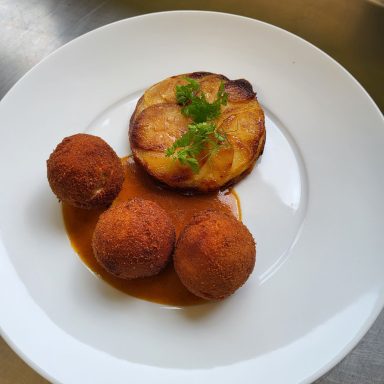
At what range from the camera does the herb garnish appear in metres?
2.03

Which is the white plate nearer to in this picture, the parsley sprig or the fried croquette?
the fried croquette

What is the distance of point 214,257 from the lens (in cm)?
169

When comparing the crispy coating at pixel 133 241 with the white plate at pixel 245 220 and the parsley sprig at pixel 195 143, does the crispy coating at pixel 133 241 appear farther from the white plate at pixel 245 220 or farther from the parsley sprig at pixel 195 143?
the parsley sprig at pixel 195 143

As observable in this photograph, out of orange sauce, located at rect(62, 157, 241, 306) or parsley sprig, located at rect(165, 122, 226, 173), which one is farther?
parsley sprig, located at rect(165, 122, 226, 173)

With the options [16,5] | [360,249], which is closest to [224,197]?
[360,249]

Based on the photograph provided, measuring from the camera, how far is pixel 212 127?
6.70 feet

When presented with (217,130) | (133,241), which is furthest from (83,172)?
(217,130)

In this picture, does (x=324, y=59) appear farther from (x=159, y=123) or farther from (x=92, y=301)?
(x=92, y=301)

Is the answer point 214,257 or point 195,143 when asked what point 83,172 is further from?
point 214,257

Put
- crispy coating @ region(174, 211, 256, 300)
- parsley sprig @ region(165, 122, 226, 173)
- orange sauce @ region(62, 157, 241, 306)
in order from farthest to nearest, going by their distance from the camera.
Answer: parsley sprig @ region(165, 122, 226, 173), orange sauce @ region(62, 157, 241, 306), crispy coating @ region(174, 211, 256, 300)

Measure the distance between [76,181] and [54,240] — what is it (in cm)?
29

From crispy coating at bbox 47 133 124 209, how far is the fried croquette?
0.19 metres

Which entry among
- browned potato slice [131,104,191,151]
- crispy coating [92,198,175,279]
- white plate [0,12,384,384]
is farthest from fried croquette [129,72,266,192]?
crispy coating [92,198,175,279]

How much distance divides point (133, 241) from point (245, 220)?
53cm
